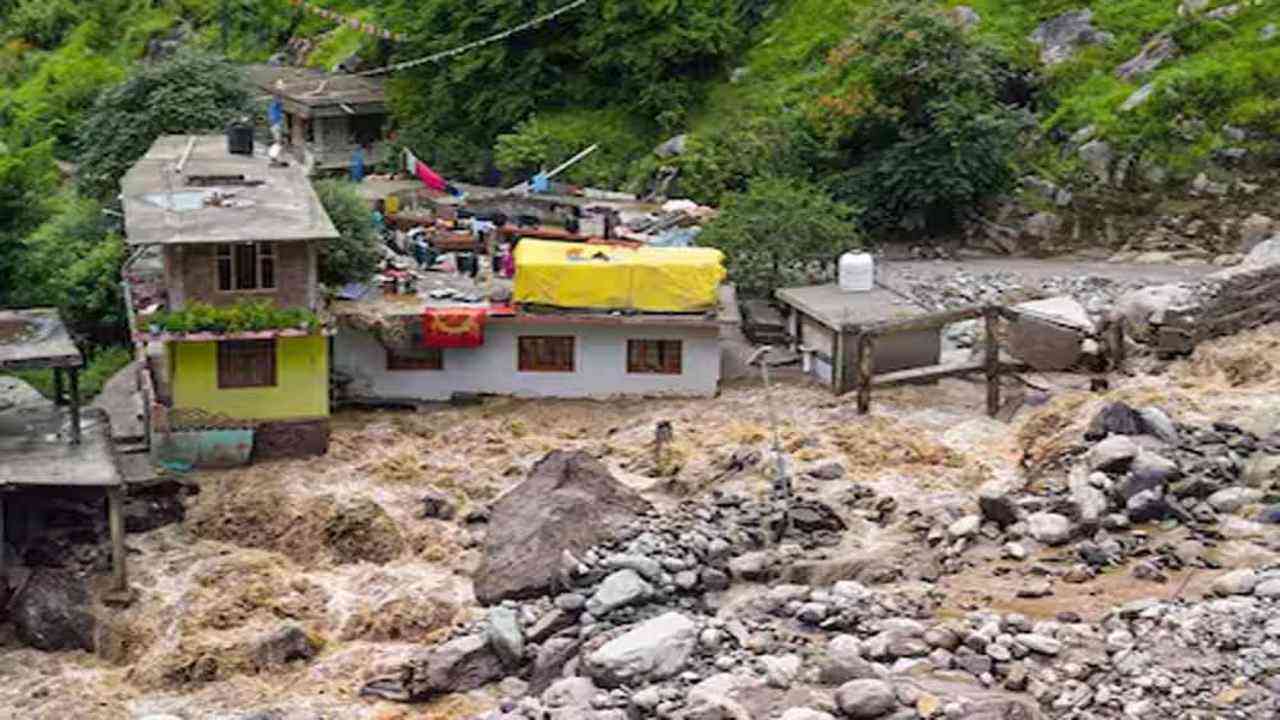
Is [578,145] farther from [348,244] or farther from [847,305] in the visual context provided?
[847,305]

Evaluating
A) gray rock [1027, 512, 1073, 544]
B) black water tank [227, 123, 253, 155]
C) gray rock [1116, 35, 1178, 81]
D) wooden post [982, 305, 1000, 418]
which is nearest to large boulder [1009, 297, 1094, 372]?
wooden post [982, 305, 1000, 418]

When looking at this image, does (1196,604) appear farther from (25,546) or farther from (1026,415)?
(25,546)

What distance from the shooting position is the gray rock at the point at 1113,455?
32406mm

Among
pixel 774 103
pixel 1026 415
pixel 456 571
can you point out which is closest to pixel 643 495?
pixel 456 571

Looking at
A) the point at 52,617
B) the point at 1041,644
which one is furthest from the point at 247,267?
the point at 1041,644

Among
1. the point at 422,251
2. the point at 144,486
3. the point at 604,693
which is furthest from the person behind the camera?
the point at 422,251

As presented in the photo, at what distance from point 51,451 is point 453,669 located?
32.4 feet

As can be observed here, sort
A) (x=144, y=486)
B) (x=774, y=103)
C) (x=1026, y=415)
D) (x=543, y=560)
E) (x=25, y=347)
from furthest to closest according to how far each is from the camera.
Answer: (x=774, y=103) → (x=1026, y=415) → (x=144, y=486) → (x=25, y=347) → (x=543, y=560)

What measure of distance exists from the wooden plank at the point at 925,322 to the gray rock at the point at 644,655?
14.8m

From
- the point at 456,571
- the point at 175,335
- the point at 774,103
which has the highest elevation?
the point at 774,103

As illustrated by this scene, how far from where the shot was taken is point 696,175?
53.9 metres

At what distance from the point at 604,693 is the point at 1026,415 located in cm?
1714

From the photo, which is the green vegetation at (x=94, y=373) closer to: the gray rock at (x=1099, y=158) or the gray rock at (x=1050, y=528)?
the gray rock at (x=1050, y=528)

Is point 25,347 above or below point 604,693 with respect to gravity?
above
